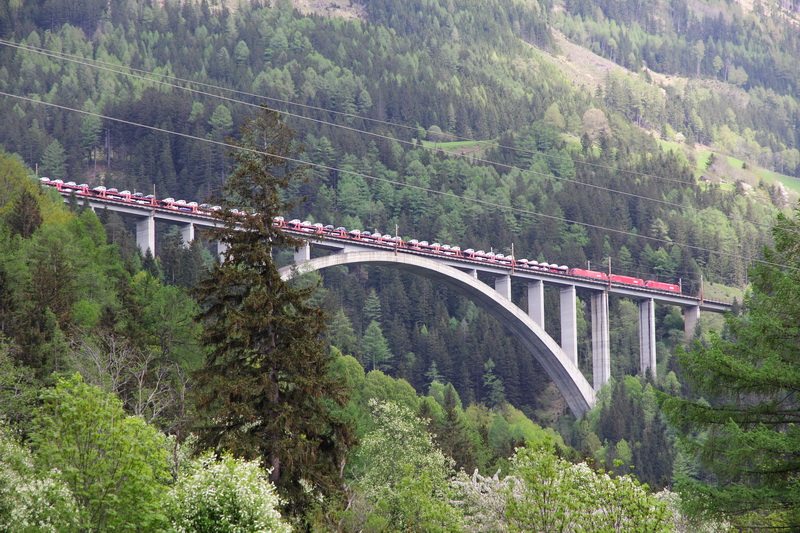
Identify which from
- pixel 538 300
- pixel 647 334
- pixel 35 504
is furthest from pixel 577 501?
pixel 647 334

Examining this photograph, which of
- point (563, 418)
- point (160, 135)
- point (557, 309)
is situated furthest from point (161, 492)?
point (160, 135)

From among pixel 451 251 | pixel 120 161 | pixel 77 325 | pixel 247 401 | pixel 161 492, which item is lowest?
pixel 161 492

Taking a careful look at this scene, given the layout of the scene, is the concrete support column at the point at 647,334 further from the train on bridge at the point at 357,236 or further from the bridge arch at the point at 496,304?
the bridge arch at the point at 496,304

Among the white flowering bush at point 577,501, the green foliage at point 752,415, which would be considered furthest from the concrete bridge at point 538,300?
the green foliage at point 752,415

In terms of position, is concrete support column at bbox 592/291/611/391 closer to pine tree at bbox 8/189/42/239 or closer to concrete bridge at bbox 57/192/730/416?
concrete bridge at bbox 57/192/730/416

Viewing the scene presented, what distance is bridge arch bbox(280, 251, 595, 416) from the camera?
8950cm

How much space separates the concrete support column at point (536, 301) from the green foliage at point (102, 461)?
80.3 m

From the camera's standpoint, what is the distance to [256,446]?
2723 centimetres

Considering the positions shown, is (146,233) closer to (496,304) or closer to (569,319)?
(496,304)

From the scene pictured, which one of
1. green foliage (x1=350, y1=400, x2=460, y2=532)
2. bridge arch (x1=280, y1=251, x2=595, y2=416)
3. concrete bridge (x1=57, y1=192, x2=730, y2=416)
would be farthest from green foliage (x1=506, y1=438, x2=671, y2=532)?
concrete bridge (x1=57, y1=192, x2=730, y2=416)

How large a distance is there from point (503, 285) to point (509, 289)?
1642 mm

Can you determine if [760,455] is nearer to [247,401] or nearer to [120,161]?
[247,401]

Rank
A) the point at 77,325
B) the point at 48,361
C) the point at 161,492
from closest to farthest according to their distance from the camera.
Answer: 1. the point at 161,492
2. the point at 48,361
3. the point at 77,325

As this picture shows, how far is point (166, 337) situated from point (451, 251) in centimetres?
4882
